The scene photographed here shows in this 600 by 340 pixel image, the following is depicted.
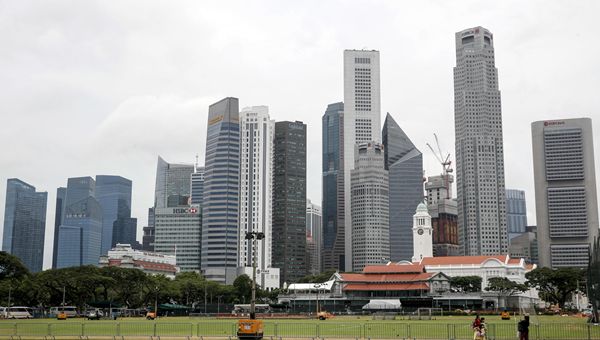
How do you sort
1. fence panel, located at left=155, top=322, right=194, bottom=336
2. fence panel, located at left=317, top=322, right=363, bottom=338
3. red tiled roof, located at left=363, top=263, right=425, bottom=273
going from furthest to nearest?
1. red tiled roof, located at left=363, top=263, right=425, bottom=273
2. fence panel, located at left=155, top=322, right=194, bottom=336
3. fence panel, located at left=317, top=322, right=363, bottom=338

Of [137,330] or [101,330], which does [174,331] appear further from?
[101,330]

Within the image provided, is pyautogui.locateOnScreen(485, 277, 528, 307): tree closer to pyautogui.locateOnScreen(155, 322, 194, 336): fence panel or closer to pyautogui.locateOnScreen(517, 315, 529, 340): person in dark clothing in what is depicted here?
pyautogui.locateOnScreen(155, 322, 194, 336): fence panel

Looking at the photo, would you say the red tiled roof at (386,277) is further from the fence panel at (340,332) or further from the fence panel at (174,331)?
the fence panel at (340,332)

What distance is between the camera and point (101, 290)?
153750mm

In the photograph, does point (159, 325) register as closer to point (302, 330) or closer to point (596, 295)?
point (302, 330)

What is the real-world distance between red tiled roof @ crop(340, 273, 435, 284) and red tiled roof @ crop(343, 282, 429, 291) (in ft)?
3.22

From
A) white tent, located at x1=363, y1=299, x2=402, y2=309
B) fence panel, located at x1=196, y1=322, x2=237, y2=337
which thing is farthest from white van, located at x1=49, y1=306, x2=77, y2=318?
white tent, located at x1=363, y1=299, x2=402, y2=309

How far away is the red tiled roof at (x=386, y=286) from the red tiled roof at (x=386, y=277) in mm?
982

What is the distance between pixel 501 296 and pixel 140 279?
8215 centimetres

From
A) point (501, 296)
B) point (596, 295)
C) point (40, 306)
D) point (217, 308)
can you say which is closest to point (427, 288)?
point (501, 296)

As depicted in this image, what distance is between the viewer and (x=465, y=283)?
177250 mm

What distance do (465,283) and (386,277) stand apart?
2230cm

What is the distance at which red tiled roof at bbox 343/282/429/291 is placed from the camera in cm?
16612

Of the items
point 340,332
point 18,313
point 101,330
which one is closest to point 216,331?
point 101,330
